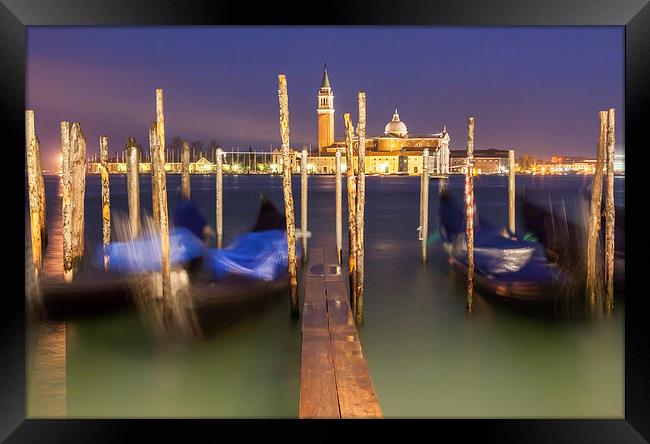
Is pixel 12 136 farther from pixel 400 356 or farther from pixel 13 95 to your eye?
pixel 400 356

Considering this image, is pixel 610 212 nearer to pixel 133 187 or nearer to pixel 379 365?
pixel 379 365

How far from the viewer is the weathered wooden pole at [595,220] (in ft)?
14.4

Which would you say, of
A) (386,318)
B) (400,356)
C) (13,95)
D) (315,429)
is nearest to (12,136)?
(13,95)

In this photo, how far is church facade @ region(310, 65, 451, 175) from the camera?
155 ft

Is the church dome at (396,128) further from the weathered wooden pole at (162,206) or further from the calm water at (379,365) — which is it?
the weathered wooden pole at (162,206)

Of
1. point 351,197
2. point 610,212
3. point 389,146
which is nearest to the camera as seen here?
point 610,212

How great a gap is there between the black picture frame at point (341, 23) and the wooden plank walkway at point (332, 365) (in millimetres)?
141

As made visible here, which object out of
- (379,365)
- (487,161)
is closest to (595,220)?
(379,365)

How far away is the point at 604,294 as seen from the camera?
4457 millimetres

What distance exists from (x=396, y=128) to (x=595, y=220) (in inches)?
1824

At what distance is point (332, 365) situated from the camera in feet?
8.34

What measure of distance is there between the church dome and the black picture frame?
48094 mm

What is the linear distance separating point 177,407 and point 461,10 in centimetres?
213

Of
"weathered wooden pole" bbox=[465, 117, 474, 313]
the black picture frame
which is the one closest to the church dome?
"weathered wooden pole" bbox=[465, 117, 474, 313]
